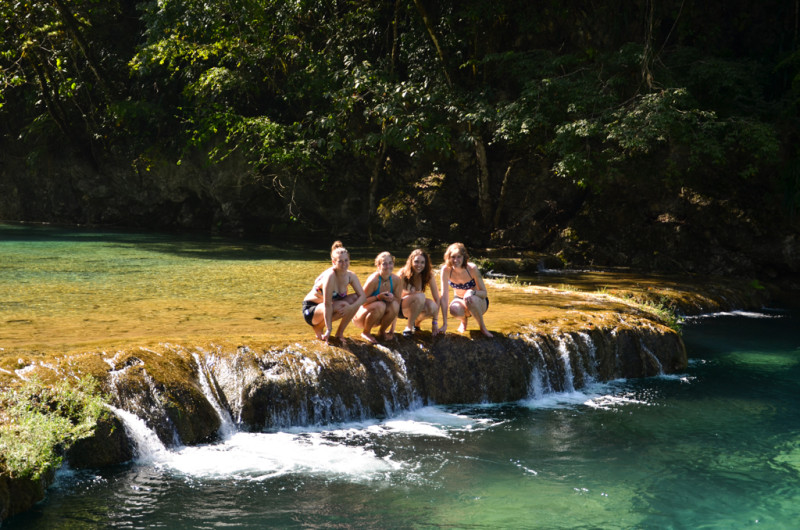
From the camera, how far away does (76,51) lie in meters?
28.3

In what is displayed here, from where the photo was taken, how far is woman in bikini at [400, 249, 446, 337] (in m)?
8.63

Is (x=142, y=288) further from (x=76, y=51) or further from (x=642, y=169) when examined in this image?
(x=76, y=51)

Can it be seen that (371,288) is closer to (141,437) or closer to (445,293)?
(445,293)

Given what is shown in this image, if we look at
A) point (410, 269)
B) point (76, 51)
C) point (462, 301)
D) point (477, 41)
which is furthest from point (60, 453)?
point (76, 51)

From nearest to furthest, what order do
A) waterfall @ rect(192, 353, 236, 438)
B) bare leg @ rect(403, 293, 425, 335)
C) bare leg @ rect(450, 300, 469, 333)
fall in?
1. waterfall @ rect(192, 353, 236, 438)
2. bare leg @ rect(403, 293, 425, 335)
3. bare leg @ rect(450, 300, 469, 333)

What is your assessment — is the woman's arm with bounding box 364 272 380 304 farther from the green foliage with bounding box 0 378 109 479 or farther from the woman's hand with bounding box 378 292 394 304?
the green foliage with bounding box 0 378 109 479

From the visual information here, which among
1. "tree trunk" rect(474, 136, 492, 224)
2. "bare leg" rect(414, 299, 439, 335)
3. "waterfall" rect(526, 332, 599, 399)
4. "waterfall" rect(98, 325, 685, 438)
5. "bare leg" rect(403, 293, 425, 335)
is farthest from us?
"tree trunk" rect(474, 136, 492, 224)

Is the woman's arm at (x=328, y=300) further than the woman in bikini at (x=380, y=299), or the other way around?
the woman in bikini at (x=380, y=299)

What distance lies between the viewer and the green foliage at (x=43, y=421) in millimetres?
5406

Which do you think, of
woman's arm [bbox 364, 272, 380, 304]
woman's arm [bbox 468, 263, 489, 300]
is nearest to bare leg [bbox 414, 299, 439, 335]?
woman's arm [bbox 468, 263, 489, 300]

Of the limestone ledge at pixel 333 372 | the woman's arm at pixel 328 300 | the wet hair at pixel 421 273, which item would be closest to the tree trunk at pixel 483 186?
the limestone ledge at pixel 333 372

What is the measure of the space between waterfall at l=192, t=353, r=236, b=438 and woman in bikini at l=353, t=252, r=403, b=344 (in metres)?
1.95

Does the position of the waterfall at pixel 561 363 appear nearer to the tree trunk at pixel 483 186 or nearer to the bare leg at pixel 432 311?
the bare leg at pixel 432 311

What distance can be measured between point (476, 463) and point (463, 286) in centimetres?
285
